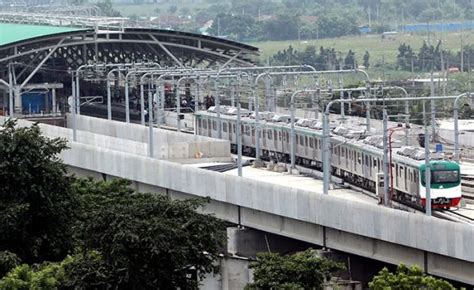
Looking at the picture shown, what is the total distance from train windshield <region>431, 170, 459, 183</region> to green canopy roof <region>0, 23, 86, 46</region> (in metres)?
57.6

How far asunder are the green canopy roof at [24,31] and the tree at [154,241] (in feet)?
200

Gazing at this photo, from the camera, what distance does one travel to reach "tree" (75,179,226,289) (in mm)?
41594

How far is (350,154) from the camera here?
58.3 m

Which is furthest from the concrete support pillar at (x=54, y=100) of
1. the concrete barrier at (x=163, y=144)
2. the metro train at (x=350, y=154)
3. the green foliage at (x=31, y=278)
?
the green foliage at (x=31, y=278)

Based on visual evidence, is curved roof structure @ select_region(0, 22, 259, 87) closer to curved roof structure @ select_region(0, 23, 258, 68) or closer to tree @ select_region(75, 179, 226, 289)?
curved roof structure @ select_region(0, 23, 258, 68)

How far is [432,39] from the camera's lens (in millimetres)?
180875

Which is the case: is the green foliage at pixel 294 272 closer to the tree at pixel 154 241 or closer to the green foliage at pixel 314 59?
the tree at pixel 154 241

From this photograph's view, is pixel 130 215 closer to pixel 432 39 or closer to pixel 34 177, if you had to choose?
pixel 34 177

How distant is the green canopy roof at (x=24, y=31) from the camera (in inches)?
4117

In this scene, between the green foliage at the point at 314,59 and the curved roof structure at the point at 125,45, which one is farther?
the green foliage at the point at 314,59

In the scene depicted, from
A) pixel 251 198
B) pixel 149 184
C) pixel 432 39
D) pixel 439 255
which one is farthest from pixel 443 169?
pixel 432 39

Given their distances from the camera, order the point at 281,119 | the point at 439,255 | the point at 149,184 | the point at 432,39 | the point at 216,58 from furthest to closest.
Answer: the point at 432,39
the point at 216,58
the point at 281,119
the point at 149,184
the point at 439,255

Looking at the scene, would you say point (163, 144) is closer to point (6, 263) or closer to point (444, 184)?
point (444, 184)

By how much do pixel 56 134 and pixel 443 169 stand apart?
116ft
